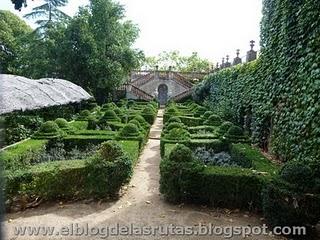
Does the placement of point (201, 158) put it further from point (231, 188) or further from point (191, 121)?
point (191, 121)

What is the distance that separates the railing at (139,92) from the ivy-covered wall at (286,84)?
25617 mm

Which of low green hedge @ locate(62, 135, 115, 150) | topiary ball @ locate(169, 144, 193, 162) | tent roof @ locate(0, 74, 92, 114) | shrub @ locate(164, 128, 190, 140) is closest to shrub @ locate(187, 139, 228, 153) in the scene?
shrub @ locate(164, 128, 190, 140)

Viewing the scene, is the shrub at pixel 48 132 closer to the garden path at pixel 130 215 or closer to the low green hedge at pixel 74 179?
the low green hedge at pixel 74 179

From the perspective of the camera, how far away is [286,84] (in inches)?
408

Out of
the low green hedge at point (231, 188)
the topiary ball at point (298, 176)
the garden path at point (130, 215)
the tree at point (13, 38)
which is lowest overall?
the garden path at point (130, 215)

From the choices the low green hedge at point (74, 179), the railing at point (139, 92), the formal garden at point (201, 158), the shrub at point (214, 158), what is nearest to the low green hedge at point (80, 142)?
the formal garden at point (201, 158)

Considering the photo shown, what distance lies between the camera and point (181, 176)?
7715 millimetres

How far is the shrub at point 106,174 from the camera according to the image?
7.98 m

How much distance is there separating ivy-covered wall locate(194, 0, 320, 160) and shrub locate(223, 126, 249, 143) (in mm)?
837

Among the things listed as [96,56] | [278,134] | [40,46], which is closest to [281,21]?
[278,134]

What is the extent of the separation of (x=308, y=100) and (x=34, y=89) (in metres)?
13.0

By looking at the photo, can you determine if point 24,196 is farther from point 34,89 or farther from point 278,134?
point 34,89

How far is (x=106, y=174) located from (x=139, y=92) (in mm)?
33905

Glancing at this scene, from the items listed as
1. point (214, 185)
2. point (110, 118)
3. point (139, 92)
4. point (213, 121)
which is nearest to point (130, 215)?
point (214, 185)
